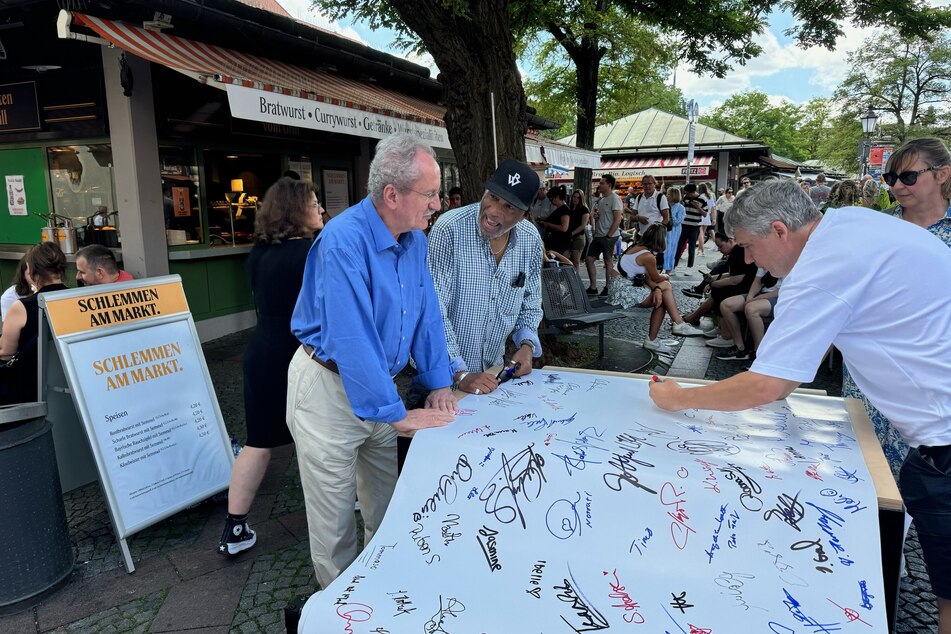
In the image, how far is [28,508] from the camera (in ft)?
9.44

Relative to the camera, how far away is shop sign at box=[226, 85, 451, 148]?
532cm

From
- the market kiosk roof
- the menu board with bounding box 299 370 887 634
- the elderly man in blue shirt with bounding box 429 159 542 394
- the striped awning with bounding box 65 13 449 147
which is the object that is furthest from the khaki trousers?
the market kiosk roof

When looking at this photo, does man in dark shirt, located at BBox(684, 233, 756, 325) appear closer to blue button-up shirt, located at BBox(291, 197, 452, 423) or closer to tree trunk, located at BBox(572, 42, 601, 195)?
blue button-up shirt, located at BBox(291, 197, 452, 423)

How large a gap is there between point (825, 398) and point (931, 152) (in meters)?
1.58

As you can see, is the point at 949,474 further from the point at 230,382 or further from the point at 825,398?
the point at 230,382

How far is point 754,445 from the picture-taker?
6.43ft

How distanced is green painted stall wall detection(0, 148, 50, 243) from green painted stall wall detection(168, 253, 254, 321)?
6.55 feet

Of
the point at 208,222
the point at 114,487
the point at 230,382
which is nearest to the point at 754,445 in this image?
the point at 114,487

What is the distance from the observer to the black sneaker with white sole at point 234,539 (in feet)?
10.6

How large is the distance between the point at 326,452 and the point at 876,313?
179 centimetres

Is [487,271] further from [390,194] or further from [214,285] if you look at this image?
[214,285]

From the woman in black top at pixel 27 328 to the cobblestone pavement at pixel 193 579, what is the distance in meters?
0.74

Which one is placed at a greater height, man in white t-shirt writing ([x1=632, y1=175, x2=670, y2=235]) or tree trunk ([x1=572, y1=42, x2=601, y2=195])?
tree trunk ([x1=572, y1=42, x2=601, y2=195])
